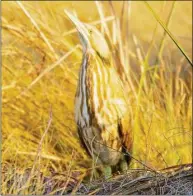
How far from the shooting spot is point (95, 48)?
6.91 feet

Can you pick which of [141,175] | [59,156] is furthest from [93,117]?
[59,156]

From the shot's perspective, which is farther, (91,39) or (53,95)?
(53,95)

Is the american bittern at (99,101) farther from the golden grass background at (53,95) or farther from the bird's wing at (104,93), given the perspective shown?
the golden grass background at (53,95)

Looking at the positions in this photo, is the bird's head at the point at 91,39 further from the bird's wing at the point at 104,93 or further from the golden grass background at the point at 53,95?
the golden grass background at the point at 53,95

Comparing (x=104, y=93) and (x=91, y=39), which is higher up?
(x=91, y=39)

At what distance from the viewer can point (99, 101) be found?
82.7 inches

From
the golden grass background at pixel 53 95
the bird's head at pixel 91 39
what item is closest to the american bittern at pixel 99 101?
the bird's head at pixel 91 39

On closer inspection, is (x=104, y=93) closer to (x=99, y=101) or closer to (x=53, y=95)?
(x=99, y=101)

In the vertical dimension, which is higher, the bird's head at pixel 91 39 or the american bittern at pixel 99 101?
the bird's head at pixel 91 39

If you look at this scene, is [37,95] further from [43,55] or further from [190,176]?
[190,176]

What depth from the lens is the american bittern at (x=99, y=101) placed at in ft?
6.84

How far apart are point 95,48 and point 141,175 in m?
0.42

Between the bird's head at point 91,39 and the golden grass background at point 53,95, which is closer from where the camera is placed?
the bird's head at point 91,39

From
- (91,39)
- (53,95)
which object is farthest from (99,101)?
(53,95)
